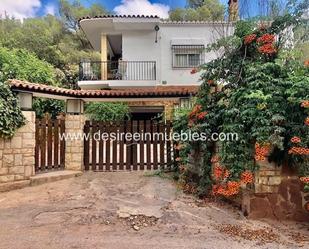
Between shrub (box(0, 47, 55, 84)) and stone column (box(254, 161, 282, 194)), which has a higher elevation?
shrub (box(0, 47, 55, 84))

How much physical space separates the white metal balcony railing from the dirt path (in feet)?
43.5

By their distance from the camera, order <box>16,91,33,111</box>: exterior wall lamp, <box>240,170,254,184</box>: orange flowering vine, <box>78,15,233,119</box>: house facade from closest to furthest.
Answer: <box>240,170,254,184</box>: orange flowering vine
<box>16,91,33,111</box>: exterior wall lamp
<box>78,15,233,119</box>: house facade

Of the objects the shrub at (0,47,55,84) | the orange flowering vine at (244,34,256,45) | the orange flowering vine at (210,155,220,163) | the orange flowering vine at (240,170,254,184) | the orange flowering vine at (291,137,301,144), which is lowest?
the orange flowering vine at (240,170,254,184)

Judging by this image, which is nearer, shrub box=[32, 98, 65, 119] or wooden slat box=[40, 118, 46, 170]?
wooden slat box=[40, 118, 46, 170]

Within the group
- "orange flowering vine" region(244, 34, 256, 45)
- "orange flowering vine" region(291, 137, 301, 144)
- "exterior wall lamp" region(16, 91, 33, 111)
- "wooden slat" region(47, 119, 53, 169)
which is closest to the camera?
"orange flowering vine" region(291, 137, 301, 144)

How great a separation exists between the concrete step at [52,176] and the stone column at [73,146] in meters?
0.29

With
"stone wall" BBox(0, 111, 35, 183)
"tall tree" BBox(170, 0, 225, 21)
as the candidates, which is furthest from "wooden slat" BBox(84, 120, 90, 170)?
"tall tree" BBox(170, 0, 225, 21)

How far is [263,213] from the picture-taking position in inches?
233

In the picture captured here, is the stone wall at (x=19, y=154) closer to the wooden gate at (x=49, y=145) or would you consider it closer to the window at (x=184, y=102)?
the wooden gate at (x=49, y=145)

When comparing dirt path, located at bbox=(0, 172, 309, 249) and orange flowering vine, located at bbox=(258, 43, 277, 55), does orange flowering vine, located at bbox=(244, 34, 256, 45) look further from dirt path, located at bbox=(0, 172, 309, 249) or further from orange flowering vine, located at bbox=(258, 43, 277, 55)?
dirt path, located at bbox=(0, 172, 309, 249)

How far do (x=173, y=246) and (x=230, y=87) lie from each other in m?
3.89

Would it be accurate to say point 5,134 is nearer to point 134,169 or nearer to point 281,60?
point 134,169

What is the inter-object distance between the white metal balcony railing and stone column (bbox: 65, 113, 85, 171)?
1039cm

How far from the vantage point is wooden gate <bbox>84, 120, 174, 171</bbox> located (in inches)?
408
